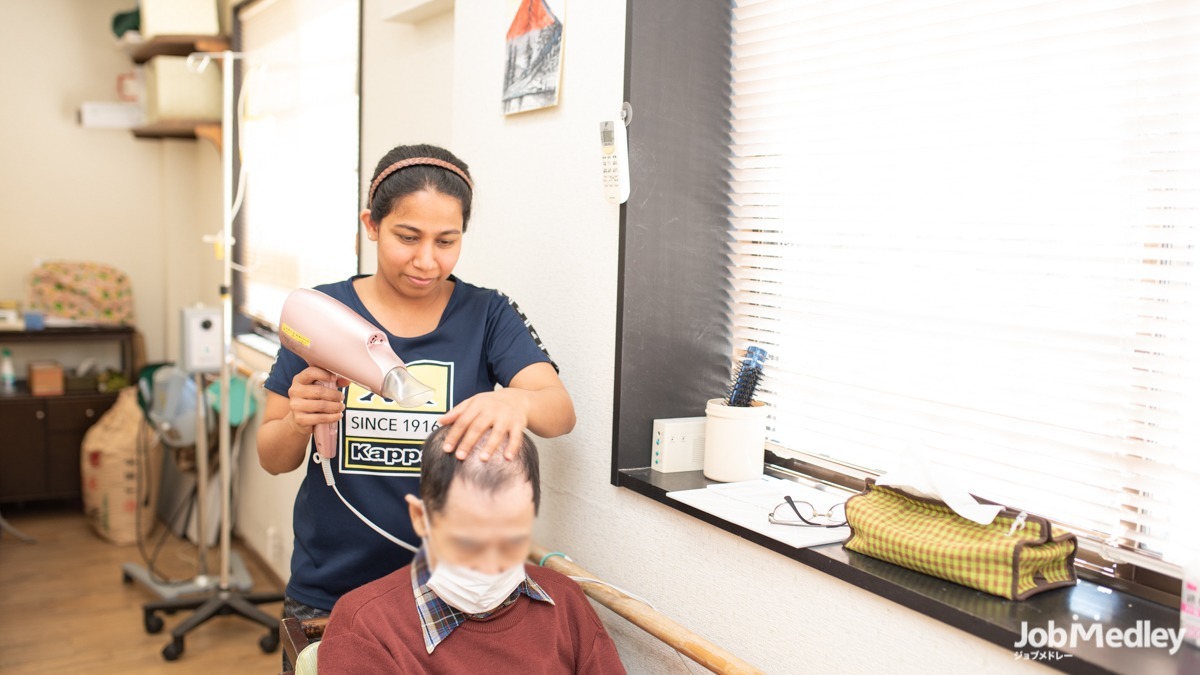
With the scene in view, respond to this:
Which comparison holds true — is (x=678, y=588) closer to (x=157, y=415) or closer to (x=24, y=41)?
(x=157, y=415)

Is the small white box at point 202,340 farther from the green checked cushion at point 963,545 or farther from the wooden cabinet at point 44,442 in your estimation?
the green checked cushion at point 963,545

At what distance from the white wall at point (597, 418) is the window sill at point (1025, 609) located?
0.12 ft

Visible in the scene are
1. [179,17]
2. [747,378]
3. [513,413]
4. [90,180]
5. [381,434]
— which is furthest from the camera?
[90,180]

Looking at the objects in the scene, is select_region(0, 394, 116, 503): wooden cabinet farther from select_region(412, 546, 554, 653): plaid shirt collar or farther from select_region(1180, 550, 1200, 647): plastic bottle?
select_region(1180, 550, 1200, 647): plastic bottle

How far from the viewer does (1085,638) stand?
111cm

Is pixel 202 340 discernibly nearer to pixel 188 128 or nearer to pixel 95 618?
pixel 95 618

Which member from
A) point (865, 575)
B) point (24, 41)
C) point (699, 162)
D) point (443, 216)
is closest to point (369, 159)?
point (699, 162)

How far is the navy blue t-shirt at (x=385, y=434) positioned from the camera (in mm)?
1606

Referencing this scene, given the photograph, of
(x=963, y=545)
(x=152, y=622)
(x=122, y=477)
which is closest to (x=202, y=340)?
(x=152, y=622)

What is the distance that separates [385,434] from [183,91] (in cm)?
355

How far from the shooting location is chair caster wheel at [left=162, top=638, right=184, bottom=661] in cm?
337

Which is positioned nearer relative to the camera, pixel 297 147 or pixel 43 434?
pixel 297 147

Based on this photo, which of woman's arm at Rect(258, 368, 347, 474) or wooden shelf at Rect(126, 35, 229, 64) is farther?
wooden shelf at Rect(126, 35, 229, 64)

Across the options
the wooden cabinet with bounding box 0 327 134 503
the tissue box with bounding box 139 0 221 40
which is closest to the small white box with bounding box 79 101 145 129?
the tissue box with bounding box 139 0 221 40
